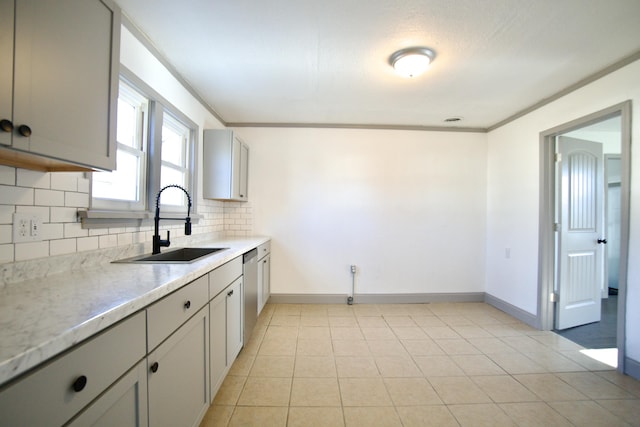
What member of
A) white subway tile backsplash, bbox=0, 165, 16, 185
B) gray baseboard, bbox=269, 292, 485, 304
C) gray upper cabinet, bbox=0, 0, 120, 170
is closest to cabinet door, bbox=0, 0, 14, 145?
gray upper cabinet, bbox=0, 0, 120, 170

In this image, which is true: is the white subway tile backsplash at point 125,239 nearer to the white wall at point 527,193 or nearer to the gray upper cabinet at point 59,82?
the gray upper cabinet at point 59,82

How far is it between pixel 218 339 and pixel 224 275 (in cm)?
40

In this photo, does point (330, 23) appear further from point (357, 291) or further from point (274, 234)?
point (357, 291)

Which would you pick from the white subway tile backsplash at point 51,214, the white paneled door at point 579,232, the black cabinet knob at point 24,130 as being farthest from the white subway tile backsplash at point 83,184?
the white paneled door at point 579,232

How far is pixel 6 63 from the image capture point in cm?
82

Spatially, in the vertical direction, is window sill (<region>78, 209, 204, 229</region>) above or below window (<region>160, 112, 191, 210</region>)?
Answer: below

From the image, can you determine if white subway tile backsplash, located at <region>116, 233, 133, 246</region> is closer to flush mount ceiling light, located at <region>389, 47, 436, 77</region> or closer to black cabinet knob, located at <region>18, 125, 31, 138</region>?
black cabinet knob, located at <region>18, 125, 31, 138</region>

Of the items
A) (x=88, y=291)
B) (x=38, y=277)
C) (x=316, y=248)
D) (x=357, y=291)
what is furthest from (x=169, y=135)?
(x=357, y=291)

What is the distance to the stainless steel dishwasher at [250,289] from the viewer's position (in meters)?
2.25

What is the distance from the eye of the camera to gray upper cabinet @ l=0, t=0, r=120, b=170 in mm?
841

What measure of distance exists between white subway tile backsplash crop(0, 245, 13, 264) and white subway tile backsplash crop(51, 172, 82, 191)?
0.32 metres

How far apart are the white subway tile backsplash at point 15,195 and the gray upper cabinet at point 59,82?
0.35 feet

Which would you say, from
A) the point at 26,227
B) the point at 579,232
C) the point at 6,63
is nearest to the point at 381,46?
the point at 6,63

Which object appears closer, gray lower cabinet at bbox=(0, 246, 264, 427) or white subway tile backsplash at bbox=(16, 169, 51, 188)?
gray lower cabinet at bbox=(0, 246, 264, 427)
